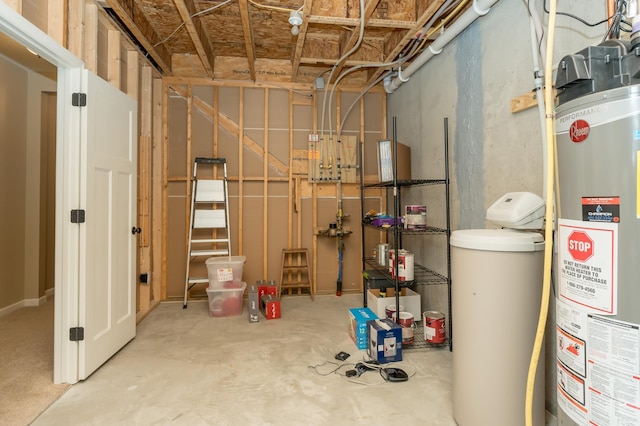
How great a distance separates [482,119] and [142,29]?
9.99 ft

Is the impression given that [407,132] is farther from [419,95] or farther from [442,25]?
[442,25]

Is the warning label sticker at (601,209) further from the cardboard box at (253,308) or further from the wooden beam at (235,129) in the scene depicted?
the wooden beam at (235,129)

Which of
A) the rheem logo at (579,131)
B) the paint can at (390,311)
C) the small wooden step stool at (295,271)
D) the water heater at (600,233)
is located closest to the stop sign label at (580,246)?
the water heater at (600,233)

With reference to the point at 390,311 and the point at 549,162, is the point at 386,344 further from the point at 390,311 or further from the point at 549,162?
the point at 549,162

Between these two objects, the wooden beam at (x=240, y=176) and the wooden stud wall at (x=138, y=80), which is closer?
the wooden stud wall at (x=138, y=80)

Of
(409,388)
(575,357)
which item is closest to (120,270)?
(409,388)

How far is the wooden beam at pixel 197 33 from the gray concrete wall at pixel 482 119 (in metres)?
2.20

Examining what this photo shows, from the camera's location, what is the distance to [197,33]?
116 inches

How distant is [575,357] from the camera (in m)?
1.12

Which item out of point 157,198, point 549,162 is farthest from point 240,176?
point 549,162

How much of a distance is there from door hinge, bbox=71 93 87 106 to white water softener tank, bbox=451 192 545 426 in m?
2.46

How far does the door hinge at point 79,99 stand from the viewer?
6.84ft

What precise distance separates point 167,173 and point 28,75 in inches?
72.2

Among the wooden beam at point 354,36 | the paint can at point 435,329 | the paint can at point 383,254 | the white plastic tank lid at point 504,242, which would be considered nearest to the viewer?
the white plastic tank lid at point 504,242
